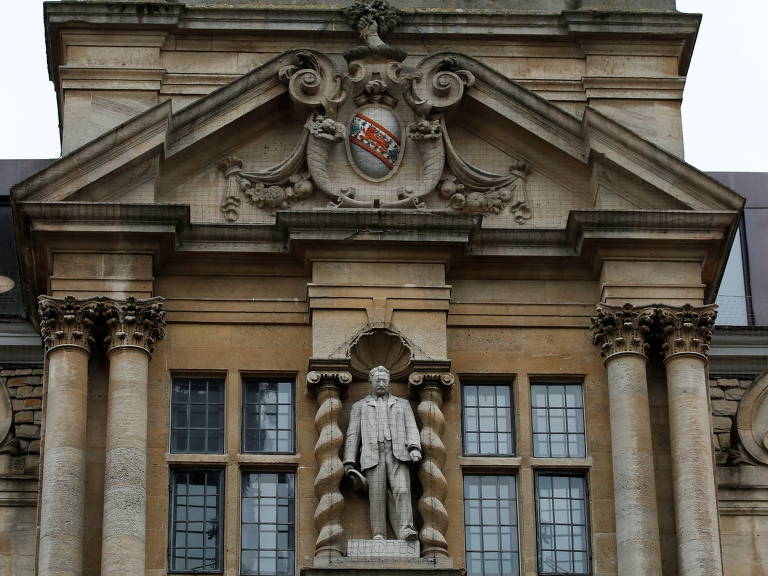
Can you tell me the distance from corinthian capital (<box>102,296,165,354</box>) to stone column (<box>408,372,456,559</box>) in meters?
3.28

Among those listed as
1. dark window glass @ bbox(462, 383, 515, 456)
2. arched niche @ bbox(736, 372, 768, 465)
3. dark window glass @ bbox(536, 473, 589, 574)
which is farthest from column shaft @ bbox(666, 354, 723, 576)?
arched niche @ bbox(736, 372, 768, 465)

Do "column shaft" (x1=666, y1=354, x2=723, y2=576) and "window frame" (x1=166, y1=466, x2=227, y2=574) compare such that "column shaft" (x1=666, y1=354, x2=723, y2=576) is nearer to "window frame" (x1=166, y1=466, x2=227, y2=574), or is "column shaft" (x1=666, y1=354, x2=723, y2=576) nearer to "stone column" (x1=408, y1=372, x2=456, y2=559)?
"stone column" (x1=408, y1=372, x2=456, y2=559)

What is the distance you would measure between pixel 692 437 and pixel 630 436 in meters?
0.76

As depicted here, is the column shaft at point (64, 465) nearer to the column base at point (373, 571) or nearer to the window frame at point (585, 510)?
the column base at point (373, 571)

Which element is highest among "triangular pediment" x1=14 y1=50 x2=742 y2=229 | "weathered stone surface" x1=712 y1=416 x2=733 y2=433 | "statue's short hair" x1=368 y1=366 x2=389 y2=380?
"triangular pediment" x1=14 y1=50 x2=742 y2=229

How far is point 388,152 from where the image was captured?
33906mm

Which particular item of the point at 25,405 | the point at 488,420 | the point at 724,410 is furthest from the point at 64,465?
the point at 724,410

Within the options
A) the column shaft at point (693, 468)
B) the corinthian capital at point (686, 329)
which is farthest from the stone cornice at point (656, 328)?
the column shaft at point (693, 468)

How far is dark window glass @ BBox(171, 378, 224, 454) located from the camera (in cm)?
3216

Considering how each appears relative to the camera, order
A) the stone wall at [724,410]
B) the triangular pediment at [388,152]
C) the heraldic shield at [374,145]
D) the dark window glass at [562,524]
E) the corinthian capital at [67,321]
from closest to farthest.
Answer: the dark window glass at [562,524]
the corinthian capital at [67,321]
the triangular pediment at [388,152]
the heraldic shield at [374,145]
the stone wall at [724,410]

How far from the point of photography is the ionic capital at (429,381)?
105ft

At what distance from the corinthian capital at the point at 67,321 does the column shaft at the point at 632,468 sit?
21.4 feet

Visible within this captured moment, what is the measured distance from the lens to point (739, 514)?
112 ft

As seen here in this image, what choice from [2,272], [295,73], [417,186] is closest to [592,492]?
[417,186]
